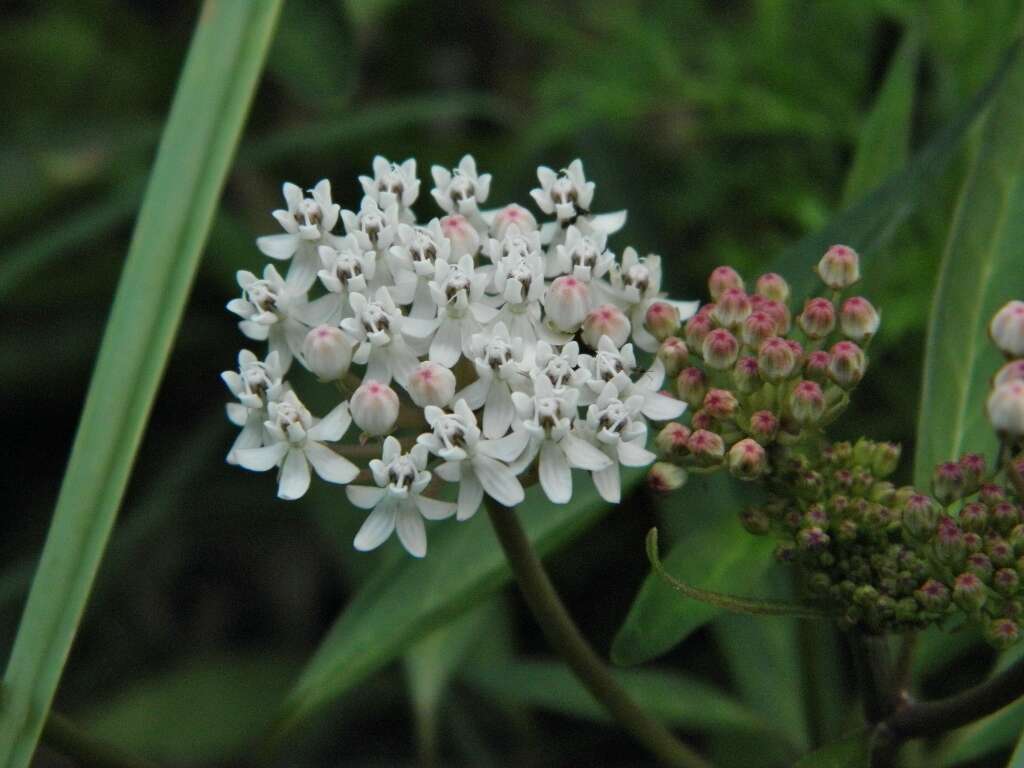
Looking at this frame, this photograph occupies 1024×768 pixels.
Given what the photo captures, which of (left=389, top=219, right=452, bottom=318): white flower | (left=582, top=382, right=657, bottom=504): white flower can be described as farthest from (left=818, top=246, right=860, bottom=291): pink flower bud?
(left=389, top=219, right=452, bottom=318): white flower

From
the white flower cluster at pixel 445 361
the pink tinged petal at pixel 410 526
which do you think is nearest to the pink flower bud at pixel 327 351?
the white flower cluster at pixel 445 361

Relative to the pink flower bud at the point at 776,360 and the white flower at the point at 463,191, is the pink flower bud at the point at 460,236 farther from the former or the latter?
the pink flower bud at the point at 776,360

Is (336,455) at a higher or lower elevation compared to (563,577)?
higher

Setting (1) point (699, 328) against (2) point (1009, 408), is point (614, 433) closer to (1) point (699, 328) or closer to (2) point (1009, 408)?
(1) point (699, 328)

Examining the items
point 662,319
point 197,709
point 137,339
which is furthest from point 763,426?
point 197,709

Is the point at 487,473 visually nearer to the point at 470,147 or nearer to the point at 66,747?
the point at 66,747

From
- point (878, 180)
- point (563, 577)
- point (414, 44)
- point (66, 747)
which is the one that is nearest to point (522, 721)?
point (563, 577)

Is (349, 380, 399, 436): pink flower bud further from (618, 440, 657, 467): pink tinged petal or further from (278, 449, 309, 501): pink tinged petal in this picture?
(618, 440, 657, 467): pink tinged petal
